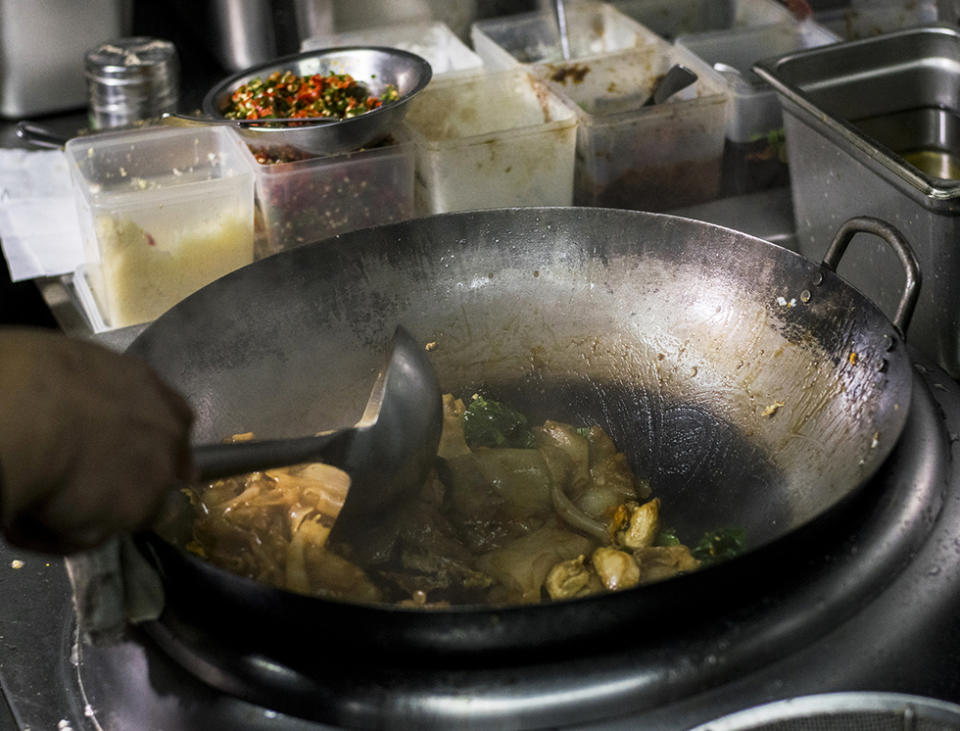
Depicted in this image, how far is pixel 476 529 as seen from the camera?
116cm

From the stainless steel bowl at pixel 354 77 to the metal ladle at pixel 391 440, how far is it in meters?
0.64

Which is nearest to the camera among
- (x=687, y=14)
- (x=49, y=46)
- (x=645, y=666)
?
(x=645, y=666)

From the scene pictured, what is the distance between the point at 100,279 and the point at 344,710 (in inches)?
40.6

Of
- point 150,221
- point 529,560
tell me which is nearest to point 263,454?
point 529,560

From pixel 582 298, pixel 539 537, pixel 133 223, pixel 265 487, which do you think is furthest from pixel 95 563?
pixel 133 223

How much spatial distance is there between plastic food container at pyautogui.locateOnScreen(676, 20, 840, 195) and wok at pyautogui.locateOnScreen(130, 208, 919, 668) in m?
0.65

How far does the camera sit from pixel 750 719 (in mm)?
811

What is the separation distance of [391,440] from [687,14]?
1686 mm

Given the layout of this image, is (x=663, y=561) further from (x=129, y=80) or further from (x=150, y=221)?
(x=129, y=80)

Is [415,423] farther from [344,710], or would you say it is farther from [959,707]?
[959,707]

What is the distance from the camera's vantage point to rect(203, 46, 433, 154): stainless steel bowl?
163cm

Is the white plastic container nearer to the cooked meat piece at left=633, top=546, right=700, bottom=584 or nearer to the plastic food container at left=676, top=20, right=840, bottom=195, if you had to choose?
the plastic food container at left=676, top=20, right=840, bottom=195

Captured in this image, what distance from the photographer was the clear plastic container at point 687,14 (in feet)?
7.55

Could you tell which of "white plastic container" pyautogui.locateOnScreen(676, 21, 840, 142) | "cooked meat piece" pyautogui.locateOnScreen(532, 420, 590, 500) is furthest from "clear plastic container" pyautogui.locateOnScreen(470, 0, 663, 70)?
"cooked meat piece" pyautogui.locateOnScreen(532, 420, 590, 500)
